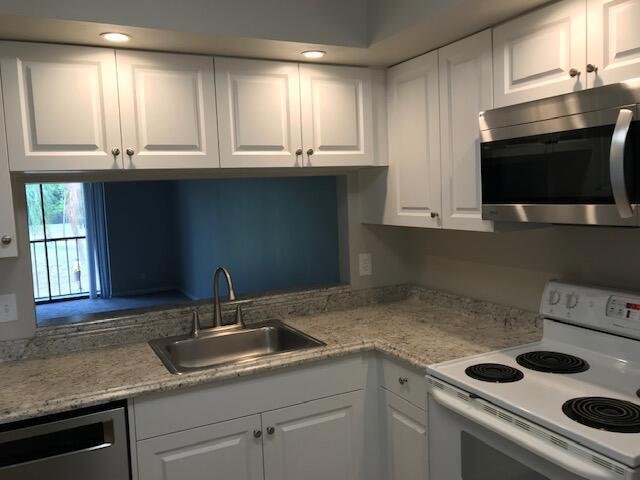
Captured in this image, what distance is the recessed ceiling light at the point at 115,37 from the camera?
185 cm

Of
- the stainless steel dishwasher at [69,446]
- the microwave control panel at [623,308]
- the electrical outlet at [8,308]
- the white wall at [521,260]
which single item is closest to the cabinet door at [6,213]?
the electrical outlet at [8,308]

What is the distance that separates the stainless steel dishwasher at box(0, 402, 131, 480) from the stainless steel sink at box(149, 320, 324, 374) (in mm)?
456

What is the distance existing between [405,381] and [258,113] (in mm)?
1261

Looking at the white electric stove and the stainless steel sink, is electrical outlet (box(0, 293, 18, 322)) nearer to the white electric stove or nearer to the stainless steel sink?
the stainless steel sink

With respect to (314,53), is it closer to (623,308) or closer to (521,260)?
(521,260)

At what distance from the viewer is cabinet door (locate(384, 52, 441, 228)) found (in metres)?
2.24

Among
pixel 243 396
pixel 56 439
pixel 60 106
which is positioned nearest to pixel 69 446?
pixel 56 439

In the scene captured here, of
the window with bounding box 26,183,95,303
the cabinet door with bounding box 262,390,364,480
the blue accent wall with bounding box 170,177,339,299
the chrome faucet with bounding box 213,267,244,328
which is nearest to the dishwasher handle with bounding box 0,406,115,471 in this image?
the cabinet door with bounding box 262,390,364,480

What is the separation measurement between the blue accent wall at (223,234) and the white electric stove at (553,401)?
1.27m

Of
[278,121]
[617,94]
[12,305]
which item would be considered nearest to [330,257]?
[278,121]

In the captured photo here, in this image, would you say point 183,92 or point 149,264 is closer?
point 183,92

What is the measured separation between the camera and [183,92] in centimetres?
209

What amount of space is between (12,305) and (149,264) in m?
4.98

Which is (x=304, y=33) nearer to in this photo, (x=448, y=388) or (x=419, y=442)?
(x=448, y=388)
